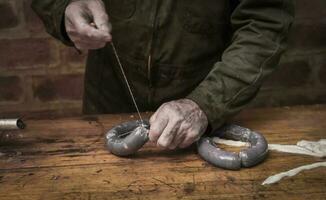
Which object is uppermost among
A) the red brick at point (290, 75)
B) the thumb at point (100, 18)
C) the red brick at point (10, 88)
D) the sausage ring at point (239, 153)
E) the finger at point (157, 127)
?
the thumb at point (100, 18)

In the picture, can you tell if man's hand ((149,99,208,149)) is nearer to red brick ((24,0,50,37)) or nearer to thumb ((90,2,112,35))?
thumb ((90,2,112,35))

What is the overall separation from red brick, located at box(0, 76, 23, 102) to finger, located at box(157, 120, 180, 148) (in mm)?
974

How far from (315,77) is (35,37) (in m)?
1.07

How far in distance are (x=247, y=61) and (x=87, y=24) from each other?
37cm

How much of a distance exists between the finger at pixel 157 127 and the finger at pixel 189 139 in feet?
0.18

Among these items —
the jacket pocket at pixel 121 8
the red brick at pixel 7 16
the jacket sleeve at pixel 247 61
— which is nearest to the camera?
the jacket sleeve at pixel 247 61

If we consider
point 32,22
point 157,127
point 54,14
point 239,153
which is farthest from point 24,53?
point 239,153

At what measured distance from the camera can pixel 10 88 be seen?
6.02 feet

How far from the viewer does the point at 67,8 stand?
1.17 meters

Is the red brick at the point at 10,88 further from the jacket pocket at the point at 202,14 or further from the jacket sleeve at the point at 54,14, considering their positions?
the jacket pocket at the point at 202,14

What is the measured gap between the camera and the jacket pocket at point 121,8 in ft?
Answer: 4.05

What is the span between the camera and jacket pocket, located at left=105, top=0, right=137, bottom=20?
4.05ft

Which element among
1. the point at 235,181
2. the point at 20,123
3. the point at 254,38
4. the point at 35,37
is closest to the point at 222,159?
the point at 235,181

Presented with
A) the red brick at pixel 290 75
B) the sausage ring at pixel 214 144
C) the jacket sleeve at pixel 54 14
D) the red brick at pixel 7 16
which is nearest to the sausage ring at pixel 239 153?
the sausage ring at pixel 214 144
